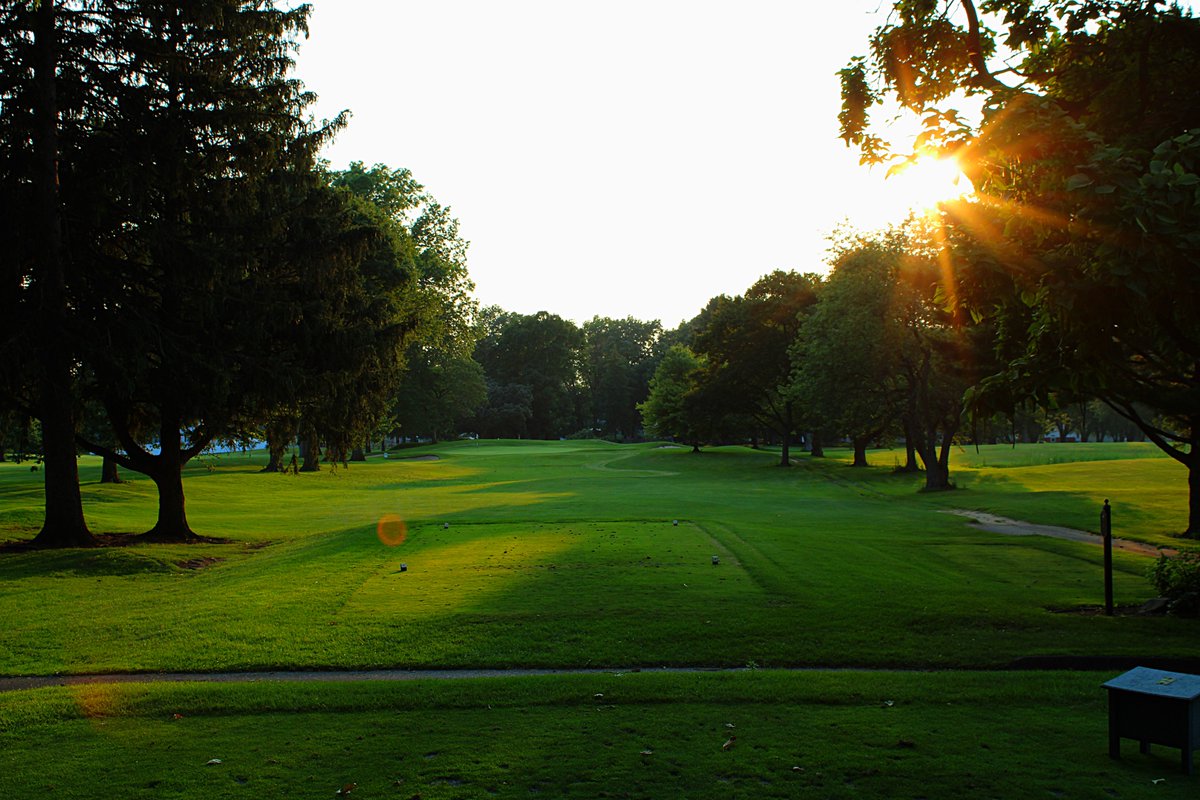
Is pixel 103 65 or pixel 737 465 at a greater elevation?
pixel 103 65

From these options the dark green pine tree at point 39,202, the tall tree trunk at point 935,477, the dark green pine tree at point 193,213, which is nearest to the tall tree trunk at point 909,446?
the tall tree trunk at point 935,477

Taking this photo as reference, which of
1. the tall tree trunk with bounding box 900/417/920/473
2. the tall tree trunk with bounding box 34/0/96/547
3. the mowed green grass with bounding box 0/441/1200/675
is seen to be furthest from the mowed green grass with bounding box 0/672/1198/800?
the tall tree trunk with bounding box 900/417/920/473

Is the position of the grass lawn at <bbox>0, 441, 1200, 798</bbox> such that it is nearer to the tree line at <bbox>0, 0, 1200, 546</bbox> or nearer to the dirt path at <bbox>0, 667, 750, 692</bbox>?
the dirt path at <bbox>0, 667, 750, 692</bbox>

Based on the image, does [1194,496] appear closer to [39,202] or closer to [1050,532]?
[1050,532]

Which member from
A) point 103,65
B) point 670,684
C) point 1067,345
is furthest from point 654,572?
point 103,65

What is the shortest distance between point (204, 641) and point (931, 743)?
26.2 ft

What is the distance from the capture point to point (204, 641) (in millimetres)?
10281

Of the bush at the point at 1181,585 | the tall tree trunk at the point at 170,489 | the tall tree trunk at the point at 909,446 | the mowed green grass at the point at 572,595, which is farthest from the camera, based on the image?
the tall tree trunk at the point at 909,446

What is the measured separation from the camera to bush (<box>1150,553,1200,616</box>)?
1155 cm

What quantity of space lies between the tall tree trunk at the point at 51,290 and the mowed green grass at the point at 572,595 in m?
2.66

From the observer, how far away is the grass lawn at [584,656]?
6.00 metres

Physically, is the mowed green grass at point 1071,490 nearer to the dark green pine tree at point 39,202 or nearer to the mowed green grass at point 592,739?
the mowed green grass at point 592,739

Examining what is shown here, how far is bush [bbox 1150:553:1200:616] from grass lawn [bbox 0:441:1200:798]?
0.50 m

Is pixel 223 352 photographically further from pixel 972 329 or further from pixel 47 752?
pixel 972 329
